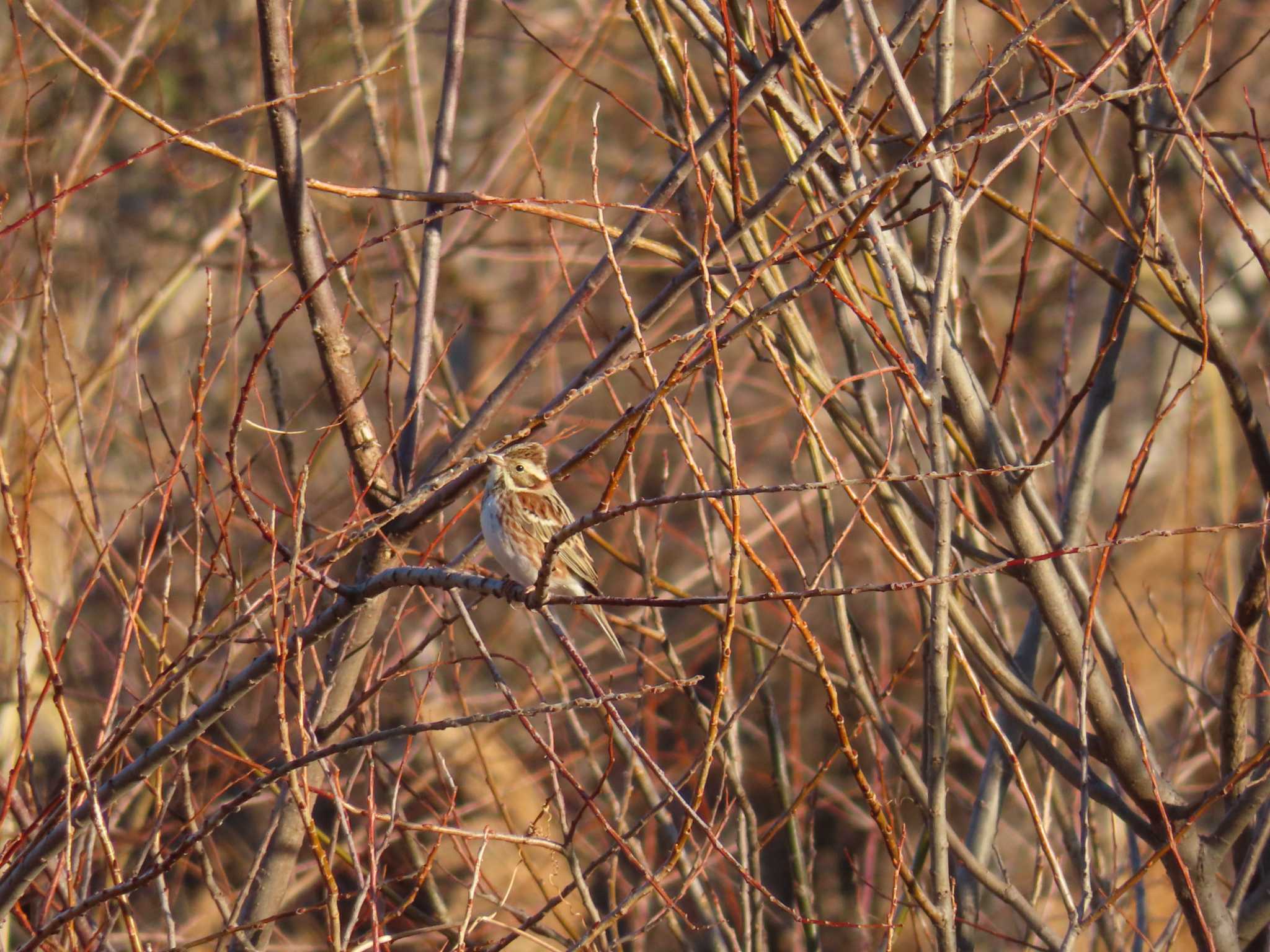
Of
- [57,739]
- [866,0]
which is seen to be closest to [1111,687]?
[866,0]

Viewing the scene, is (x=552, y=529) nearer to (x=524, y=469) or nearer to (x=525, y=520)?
(x=525, y=520)

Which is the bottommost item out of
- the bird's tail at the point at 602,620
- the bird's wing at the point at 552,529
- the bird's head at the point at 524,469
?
the bird's tail at the point at 602,620

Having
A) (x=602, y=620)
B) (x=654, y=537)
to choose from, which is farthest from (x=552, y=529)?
(x=602, y=620)

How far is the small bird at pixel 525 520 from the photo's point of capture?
218 inches

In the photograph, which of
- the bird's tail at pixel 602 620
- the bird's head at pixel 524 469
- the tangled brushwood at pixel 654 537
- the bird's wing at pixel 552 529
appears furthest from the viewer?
the bird's wing at pixel 552 529

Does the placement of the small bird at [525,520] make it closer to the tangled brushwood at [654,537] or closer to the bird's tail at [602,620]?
the tangled brushwood at [654,537]

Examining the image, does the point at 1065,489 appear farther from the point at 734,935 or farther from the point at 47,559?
the point at 47,559

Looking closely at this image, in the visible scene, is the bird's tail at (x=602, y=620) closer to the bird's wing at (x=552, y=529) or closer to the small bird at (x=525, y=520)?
the small bird at (x=525, y=520)

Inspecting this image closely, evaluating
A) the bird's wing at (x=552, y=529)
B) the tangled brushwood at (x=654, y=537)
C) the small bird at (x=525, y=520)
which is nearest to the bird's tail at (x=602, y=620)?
the tangled brushwood at (x=654, y=537)

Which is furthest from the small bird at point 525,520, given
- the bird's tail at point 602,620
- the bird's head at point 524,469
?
the bird's tail at point 602,620

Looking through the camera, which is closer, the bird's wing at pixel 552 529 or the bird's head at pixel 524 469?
the bird's head at pixel 524 469

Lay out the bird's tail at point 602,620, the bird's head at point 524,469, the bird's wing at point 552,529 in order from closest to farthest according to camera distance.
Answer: the bird's tail at point 602,620 < the bird's head at point 524,469 < the bird's wing at point 552,529

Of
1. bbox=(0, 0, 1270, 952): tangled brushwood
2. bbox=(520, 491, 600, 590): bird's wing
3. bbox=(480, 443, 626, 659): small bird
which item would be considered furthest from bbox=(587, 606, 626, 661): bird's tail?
bbox=(520, 491, 600, 590): bird's wing

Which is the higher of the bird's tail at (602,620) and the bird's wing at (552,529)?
the bird's wing at (552,529)
